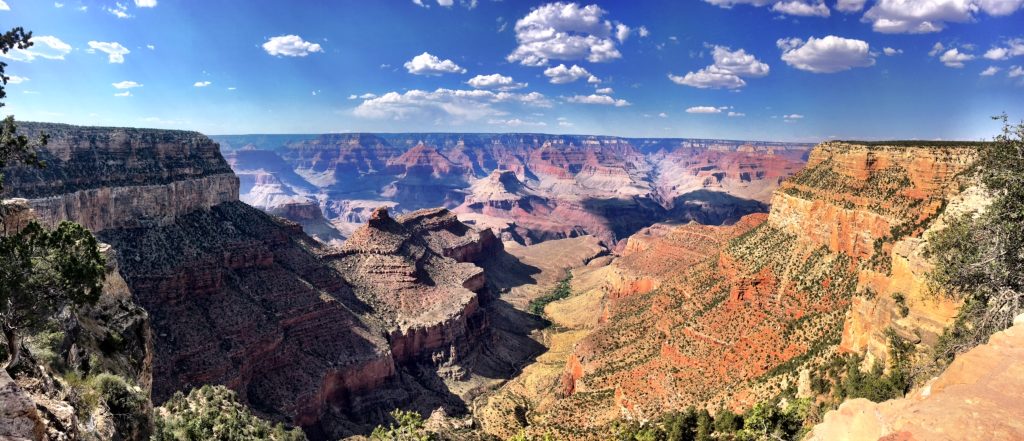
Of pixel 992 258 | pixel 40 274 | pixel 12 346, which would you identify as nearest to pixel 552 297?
pixel 992 258

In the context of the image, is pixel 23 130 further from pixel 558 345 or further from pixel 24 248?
pixel 558 345

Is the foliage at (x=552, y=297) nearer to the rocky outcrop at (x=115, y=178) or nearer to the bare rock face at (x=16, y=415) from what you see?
the rocky outcrop at (x=115, y=178)

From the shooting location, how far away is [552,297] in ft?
419

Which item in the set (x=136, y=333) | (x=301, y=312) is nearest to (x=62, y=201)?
(x=301, y=312)

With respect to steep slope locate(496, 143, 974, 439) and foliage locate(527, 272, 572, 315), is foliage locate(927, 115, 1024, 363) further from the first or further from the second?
foliage locate(527, 272, 572, 315)

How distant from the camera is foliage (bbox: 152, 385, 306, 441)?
31469mm

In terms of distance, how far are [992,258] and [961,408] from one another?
1059 centimetres

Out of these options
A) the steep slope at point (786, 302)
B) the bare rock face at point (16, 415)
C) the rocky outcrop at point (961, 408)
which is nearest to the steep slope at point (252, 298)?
the steep slope at point (786, 302)

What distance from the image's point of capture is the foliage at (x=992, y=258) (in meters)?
22.2

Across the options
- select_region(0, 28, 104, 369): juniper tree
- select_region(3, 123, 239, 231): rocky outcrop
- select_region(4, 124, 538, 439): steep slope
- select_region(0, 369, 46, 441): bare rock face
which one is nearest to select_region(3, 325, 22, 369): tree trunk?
select_region(0, 28, 104, 369): juniper tree

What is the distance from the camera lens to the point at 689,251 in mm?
88000

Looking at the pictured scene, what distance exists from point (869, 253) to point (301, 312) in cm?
6205

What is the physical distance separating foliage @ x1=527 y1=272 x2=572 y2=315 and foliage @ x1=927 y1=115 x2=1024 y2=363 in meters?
93.4

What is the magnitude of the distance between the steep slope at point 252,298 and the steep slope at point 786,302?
22970 millimetres
